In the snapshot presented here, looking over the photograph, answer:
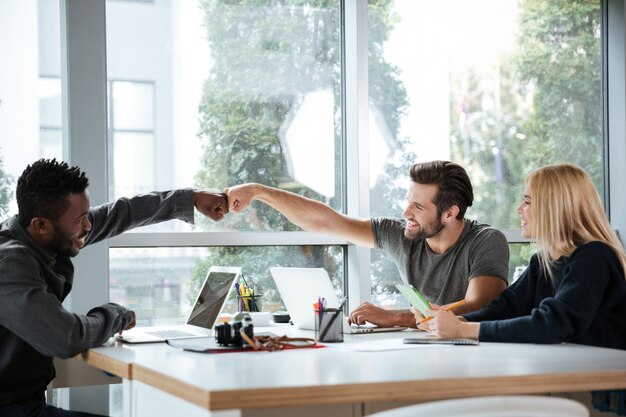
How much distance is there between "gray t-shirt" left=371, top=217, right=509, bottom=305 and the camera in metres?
3.16

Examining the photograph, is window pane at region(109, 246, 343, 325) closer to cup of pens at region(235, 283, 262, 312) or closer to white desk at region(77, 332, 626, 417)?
cup of pens at region(235, 283, 262, 312)

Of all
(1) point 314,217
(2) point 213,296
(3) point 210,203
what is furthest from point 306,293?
(1) point 314,217

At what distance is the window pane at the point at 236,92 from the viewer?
12.0 ft

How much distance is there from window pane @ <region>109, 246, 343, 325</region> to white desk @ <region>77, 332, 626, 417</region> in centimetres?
122

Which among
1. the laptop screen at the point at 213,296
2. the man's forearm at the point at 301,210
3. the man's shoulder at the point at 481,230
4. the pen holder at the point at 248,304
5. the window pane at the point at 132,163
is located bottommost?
the pen holder at the point at 248,304

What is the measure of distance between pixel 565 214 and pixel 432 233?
0.82 meters

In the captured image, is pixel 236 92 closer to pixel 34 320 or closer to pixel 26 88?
pixel 26 88

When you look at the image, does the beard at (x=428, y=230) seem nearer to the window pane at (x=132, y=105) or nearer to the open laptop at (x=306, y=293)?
the open laptop at (x=306, y=293)

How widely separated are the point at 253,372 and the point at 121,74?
2.09m

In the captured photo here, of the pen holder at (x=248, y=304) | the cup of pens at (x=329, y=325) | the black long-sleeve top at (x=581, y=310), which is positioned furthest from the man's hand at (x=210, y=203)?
the black long-sleeve top at (x=581, y=310)

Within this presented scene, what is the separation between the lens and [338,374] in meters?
1.83

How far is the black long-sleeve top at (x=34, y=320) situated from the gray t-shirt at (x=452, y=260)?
127cm

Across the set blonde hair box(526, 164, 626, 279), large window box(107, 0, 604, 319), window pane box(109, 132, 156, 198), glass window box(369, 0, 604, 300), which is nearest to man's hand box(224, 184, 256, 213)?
large window box(107, 0, 604, 319)

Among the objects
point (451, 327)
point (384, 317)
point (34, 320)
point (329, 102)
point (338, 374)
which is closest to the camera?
point (338, 374)
